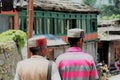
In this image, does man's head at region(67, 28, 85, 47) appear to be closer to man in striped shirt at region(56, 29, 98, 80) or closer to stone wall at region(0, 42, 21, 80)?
man in striped shirt at region(56, 29, 98, 80)

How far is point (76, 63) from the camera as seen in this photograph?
5453 millimetres

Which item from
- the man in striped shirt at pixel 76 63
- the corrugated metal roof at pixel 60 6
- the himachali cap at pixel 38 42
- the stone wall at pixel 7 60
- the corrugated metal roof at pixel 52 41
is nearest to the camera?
the himachali cap at pixel 38 42

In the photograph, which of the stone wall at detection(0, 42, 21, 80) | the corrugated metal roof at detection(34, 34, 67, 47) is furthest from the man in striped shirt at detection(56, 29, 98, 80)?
the corrugated metal roof at detection(34, 34, 67, 47)

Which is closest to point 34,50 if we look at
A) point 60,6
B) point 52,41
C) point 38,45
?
point 38,45

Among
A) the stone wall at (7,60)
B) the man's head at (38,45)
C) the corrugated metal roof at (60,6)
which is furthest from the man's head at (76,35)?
the corrugated metal roof at (60,6)

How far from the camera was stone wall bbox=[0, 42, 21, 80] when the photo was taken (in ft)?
48.8

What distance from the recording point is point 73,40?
5508 millimetres

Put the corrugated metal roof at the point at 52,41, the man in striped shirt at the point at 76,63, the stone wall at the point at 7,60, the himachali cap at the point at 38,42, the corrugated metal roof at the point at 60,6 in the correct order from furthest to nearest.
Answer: the corrugated metal roof at the point at 60,6, the corrugated metal roof at the point at 52,41, the stone wall at the point at 7,60, the man in striped shirt at the point at 76,63, the himachali cap at the point at 38,42

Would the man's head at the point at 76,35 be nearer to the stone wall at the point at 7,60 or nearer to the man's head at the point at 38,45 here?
the man's head at the point at 38,45

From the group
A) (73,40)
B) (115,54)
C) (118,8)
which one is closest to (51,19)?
(115,54)

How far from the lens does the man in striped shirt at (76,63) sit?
539cm

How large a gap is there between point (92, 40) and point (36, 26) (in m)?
9.02

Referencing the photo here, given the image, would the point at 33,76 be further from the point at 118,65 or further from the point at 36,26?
the point at 118,65

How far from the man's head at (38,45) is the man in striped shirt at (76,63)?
46 cm
